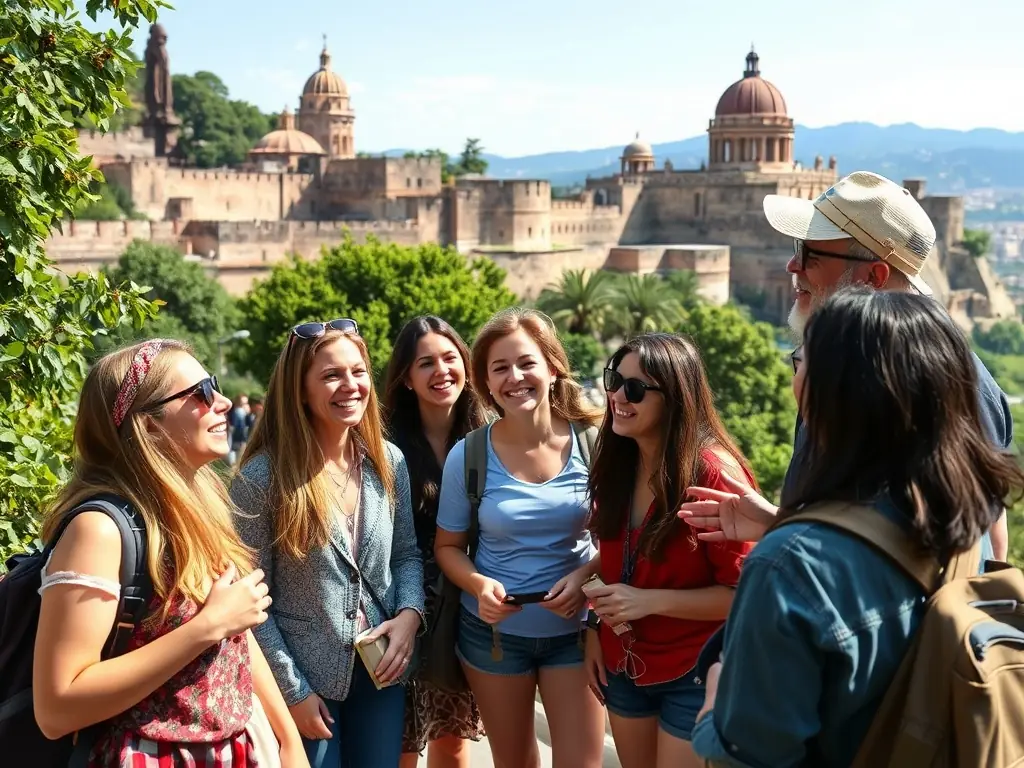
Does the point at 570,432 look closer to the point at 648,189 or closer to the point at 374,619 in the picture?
the point at 374,619

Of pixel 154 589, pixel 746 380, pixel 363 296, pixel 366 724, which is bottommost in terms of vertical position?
pixel 746 380

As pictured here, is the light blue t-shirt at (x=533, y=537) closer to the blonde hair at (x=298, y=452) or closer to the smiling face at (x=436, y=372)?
the blonde hair at (x=298, y=452)

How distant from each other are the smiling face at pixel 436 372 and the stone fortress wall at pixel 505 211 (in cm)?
2797

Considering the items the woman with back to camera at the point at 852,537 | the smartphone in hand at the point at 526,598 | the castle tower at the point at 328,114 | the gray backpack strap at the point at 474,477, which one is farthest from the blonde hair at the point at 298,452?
the castle tower at the point at 328,114

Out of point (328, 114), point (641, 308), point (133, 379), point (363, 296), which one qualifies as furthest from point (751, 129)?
point (133, 379)

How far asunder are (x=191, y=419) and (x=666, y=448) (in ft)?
3.84

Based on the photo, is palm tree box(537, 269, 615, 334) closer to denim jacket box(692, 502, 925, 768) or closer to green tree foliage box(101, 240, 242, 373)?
green tree foliage box(101, 240, 242, 373)

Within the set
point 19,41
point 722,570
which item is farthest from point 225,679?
point 19,41

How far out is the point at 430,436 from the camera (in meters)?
3.71

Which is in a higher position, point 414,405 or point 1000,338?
point 414,405

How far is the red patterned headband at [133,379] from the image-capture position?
238 cm

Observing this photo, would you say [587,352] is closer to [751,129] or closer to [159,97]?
[159,97]

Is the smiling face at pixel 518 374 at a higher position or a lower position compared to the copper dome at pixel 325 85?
lower

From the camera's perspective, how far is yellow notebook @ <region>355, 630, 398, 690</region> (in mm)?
3021
